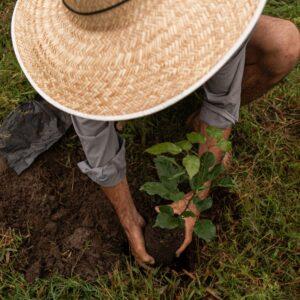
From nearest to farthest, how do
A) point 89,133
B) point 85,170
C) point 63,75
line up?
point 63,75
point 89,133
point 85,170

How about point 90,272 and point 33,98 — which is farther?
point 33,98

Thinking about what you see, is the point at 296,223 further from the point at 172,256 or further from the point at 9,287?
the point at 9,287

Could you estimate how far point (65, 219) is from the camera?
2.09 meters

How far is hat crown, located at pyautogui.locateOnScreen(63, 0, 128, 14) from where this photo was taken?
110cm

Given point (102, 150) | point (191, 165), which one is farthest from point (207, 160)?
point (102, 150)

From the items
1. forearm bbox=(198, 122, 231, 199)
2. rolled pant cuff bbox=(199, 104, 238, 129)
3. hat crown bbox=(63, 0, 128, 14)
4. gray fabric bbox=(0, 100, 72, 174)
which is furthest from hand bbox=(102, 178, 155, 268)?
hat crown bbox=(63, 0, 128, 14)

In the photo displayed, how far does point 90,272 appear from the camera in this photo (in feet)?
6.41

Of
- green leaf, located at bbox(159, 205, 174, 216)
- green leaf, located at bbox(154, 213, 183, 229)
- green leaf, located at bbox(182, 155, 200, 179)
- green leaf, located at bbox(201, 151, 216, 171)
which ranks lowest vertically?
green leaf, located at bbox(154, 213, 183, 229)

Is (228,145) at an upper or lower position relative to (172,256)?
upper

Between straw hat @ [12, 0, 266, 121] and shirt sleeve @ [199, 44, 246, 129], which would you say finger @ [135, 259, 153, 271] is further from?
straw hat @ [12, 0, 266, 121]

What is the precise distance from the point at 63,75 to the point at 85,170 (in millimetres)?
557

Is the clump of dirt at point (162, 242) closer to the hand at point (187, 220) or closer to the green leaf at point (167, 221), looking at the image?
the hand at point (187, 220)

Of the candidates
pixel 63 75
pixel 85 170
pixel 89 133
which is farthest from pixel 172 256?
pixel 63 75

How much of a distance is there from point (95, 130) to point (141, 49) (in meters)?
0.52
